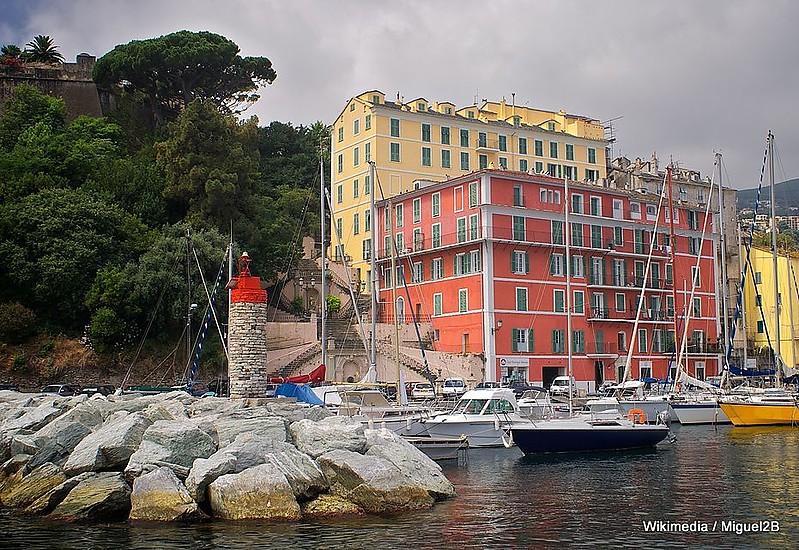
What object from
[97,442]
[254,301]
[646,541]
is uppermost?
[254,301]

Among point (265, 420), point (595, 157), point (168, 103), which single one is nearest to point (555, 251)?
point (595, 157)

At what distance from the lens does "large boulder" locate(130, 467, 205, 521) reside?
1902 cm

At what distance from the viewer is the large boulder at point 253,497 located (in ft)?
62.7

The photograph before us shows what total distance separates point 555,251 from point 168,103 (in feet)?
103

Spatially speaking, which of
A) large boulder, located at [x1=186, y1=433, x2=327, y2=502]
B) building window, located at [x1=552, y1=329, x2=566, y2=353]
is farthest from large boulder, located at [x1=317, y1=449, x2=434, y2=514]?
building window, located at [x1=552, y1=329, x2=566, y2=353]

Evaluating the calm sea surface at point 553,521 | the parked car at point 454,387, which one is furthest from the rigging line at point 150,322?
the calm sea surface at point 553,521

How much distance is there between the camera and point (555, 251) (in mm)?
58469

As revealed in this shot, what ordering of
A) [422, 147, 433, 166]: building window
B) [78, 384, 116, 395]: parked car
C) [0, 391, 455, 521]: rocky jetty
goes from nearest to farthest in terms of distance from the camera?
A: [0, 391, 455, 521]: rocky jetty, [78, 384, 116, 395]: parked car, [422, 147, 433, 166]: building window

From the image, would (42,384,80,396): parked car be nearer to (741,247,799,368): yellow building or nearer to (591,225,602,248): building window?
(591,225,602,248): building window

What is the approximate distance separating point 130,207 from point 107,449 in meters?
36.4

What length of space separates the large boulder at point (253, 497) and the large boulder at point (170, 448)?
59.7 inches

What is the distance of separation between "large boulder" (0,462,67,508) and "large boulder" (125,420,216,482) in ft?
7.23

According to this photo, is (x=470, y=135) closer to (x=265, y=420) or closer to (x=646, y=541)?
(x=265, y=420)

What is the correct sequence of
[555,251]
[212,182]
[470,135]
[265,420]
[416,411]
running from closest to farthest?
[265,420], [416,411], [212,182], [555,251], [470,135]
